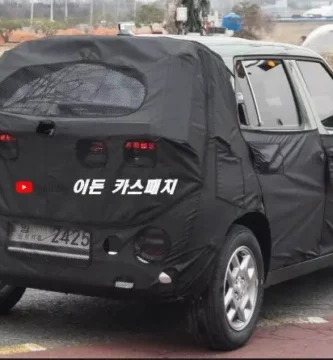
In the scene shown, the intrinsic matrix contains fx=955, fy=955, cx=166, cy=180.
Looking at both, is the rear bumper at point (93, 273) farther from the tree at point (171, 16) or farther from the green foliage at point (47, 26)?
the green foliage at point (47, 26)

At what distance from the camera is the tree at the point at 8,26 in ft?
91.7

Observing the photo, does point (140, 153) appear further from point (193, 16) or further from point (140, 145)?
point (193, 16)

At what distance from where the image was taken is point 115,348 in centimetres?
584

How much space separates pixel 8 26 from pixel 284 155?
23529 mm

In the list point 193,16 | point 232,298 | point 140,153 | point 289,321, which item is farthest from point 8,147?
point 193,16

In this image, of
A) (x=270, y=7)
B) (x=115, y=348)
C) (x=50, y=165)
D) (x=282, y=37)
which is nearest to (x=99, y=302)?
(x=115, y=348)

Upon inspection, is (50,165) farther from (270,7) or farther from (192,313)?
(270,7)

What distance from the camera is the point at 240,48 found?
6348 mm

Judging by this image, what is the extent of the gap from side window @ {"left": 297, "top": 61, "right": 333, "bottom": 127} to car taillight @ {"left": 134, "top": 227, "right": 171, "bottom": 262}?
1.93m

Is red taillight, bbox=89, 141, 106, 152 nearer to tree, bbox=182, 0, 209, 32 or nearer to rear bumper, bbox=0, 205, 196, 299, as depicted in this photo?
rear bumper, bbox=0, 205, 196, 299

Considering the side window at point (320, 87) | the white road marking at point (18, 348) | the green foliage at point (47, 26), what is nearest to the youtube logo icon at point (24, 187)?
the white road marking at point (18, 348)

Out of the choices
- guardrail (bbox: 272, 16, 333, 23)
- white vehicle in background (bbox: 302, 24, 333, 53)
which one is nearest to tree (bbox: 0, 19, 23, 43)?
white vehicle in background (bbox: 302, 24, 333, 53)

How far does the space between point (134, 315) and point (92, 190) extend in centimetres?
147

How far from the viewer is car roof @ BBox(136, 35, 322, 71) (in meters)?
6.12
